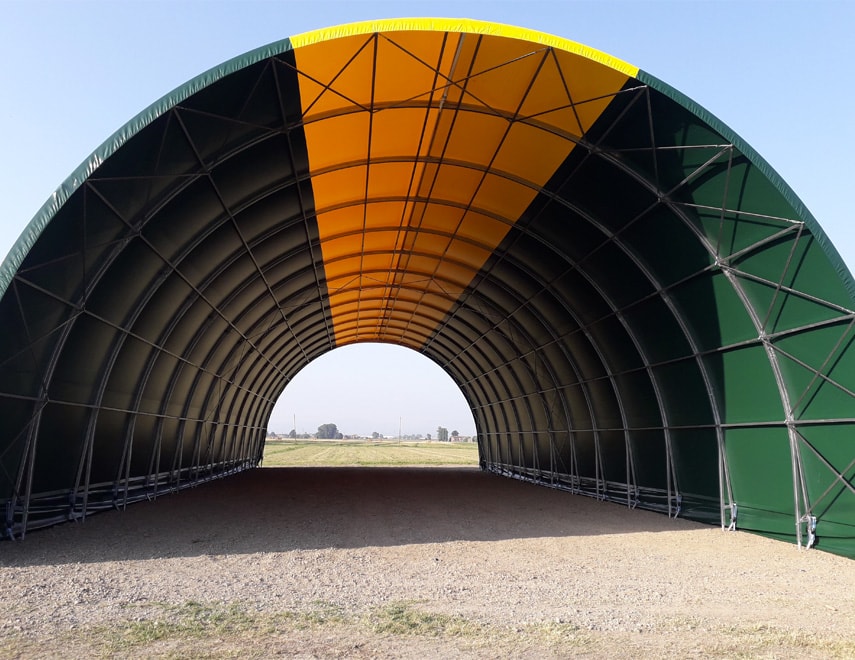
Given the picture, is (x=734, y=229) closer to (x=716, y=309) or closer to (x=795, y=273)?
(x=795, y=273)

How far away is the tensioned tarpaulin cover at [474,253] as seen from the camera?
12.6m

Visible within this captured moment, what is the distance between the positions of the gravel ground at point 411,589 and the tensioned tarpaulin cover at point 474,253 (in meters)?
2.21

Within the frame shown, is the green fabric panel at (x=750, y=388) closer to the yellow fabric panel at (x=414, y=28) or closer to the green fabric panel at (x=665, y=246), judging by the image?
the green fabric panel at (x=665, y=246)

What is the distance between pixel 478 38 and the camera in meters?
12.2

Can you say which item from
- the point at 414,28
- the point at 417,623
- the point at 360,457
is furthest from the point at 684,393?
the point at 360,457

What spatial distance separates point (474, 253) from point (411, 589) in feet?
49.9

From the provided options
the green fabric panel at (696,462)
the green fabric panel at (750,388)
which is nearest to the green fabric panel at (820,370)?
the green fabric panel at (750,388)

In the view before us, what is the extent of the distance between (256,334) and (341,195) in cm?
1177

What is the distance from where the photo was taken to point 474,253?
75.6 ft

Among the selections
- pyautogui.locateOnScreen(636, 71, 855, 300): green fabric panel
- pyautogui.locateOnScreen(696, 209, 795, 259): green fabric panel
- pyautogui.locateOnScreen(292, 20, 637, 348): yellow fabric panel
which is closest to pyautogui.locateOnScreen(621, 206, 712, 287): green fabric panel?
pyautogui.locateOnScreen(696, 209, 795, 259): green fabric panel

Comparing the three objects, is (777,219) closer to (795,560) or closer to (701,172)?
(701,172)

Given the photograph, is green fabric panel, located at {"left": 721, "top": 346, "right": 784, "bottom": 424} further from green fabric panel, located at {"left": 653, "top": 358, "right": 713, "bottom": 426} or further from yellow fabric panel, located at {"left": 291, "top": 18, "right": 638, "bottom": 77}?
yellow fabric panel, located at {"left": 291, "top": 18, "right": 638, "bottom": 77}

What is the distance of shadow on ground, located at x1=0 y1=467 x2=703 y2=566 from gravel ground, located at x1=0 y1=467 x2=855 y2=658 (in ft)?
0.34

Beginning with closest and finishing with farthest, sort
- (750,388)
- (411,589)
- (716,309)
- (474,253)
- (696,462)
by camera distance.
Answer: (411,589), (750,388), (716,309), (696,462), (474,253)
